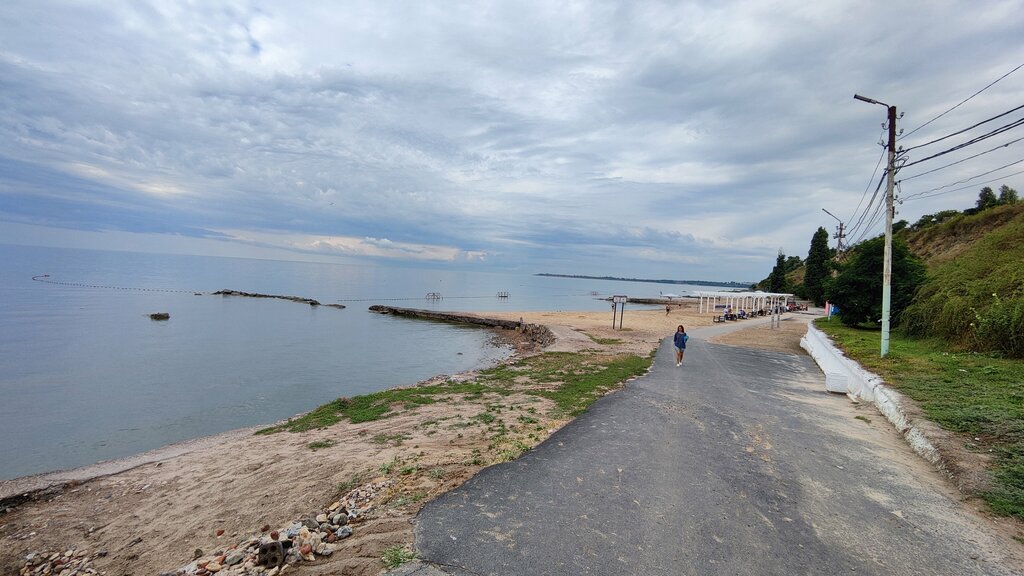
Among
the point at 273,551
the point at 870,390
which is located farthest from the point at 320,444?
the point at 870,390

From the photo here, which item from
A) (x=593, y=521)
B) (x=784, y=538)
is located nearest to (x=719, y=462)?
(x=784, y=538)

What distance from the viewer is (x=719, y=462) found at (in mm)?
6289

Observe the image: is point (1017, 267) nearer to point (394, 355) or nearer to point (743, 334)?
point (743, 334)

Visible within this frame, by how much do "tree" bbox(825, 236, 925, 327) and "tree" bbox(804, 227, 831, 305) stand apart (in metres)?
46.6

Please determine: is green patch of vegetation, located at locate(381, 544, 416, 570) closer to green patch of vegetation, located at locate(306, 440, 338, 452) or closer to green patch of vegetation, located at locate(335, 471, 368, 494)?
green patch of vegetation, located at locate(335, 471, 368, 494)

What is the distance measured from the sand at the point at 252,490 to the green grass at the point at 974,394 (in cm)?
589

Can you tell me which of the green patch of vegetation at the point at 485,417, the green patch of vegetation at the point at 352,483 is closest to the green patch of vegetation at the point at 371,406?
the green patch of vegetation at the point at 485,417

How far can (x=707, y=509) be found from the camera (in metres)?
4.83

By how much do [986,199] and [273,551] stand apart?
62.2 metres

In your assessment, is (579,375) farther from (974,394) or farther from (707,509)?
(707,509)

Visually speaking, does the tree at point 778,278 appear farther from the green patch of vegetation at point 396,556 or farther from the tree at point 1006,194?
the green patch of vegetation at point 396,556

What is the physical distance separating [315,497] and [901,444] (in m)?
9.33

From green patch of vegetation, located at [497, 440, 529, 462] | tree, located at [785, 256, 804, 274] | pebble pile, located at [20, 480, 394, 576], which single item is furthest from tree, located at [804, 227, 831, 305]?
pebble pile, located at [20, 480, 394, 576]

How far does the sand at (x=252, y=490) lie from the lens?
512 cm
